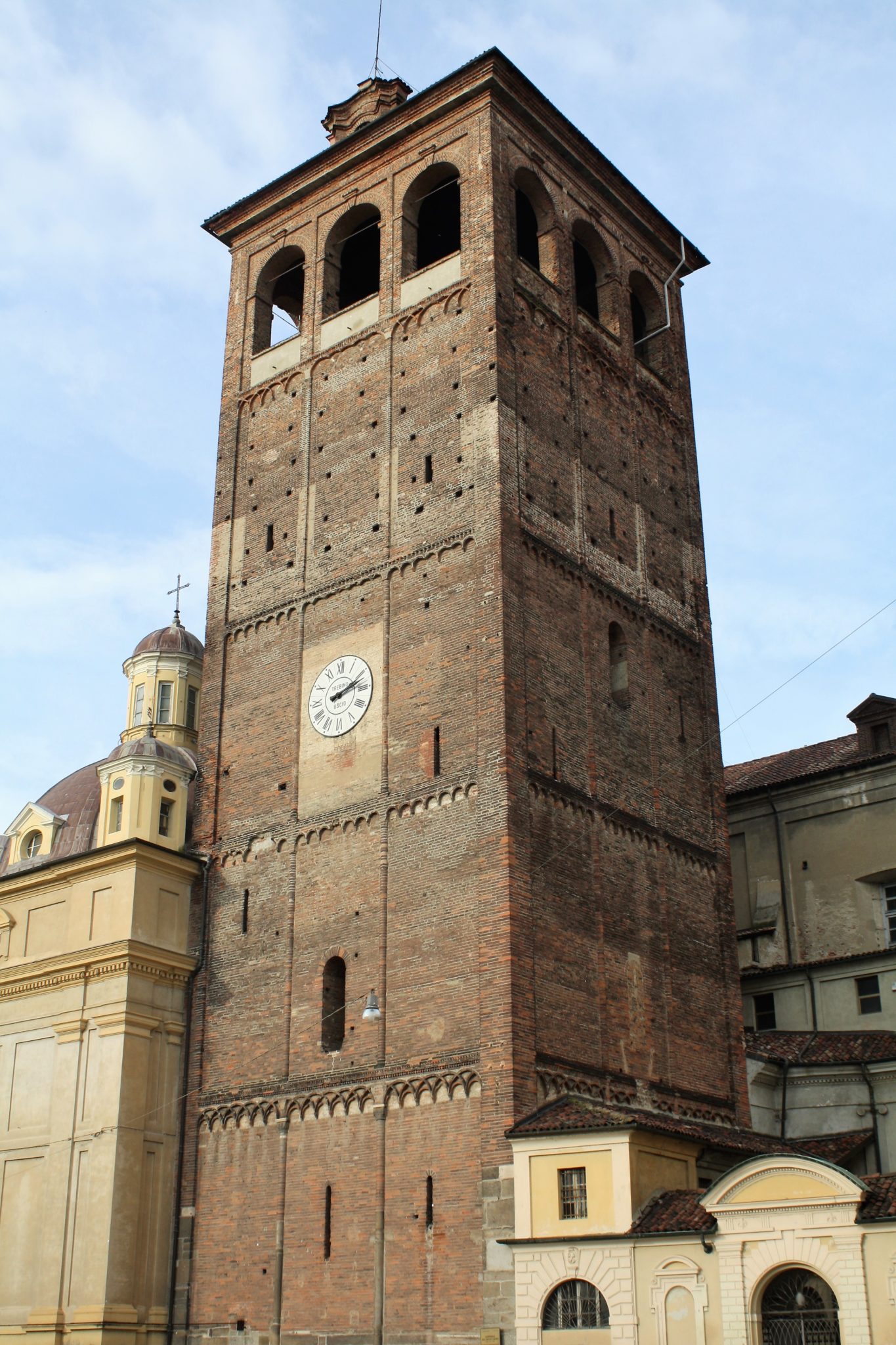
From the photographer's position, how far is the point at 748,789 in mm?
34594

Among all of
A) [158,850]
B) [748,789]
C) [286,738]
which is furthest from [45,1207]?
[748,789]

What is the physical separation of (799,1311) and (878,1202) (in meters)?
1.70

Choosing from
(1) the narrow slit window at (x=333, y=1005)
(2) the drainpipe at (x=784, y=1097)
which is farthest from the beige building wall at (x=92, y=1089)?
(2) the drainpipe at (x=784, y=1097)

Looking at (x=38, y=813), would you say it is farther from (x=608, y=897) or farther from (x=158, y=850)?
(x=608, y=897)

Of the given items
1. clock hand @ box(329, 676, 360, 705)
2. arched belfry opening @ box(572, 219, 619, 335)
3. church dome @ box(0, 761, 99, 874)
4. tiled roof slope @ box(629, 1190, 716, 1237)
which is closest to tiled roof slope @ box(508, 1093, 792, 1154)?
tiled roof slope @ box(629, 1190, 716, 1237)

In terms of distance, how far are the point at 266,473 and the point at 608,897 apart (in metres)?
11.2

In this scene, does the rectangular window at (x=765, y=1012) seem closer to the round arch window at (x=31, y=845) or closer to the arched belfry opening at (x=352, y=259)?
the round arch window at (x=31, y=845)

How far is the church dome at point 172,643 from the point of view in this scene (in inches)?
1444

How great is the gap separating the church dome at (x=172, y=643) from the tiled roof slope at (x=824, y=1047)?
1603 centimetres

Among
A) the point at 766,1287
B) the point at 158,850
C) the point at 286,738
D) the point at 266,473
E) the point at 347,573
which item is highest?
the point at 266,473

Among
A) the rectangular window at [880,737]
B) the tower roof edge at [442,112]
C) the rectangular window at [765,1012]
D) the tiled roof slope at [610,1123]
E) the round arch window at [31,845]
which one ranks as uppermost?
the tower roof edge at [442,112]

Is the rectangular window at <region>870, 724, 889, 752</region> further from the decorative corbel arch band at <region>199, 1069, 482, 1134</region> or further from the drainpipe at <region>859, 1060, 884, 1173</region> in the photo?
the decorative corbel arch band at <region>199, 1069, 482, 1134</region>

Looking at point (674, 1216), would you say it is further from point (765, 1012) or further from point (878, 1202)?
point (765, 1012)

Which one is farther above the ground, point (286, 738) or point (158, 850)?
point (286, 738)
